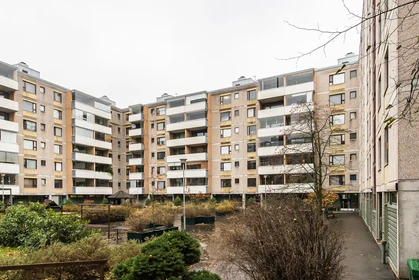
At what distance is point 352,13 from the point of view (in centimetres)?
372

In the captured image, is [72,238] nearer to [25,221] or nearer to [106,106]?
[25,221]

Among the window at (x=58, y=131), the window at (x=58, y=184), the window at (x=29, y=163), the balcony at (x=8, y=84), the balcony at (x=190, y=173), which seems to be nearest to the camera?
the balcony at (x=8, y=84)

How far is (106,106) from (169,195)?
19.4 metres

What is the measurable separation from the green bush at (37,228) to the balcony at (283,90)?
34.1 meters

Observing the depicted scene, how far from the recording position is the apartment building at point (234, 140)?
151ft

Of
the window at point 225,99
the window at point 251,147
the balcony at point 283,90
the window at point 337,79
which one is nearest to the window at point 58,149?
the window at point 225,99

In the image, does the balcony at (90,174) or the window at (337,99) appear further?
the balcony at (90,174)

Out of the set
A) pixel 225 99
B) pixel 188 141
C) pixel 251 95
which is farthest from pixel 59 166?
pixel 251 95

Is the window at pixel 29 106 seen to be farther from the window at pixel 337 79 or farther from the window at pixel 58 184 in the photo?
the window at pixel 337 79

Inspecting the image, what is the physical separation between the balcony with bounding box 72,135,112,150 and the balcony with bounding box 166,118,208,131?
1108 cm

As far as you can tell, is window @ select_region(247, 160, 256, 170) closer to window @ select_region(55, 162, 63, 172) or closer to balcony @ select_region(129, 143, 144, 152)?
balcony @ select_region(129, 143, 144, 152)

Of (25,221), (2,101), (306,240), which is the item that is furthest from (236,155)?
(306,240)

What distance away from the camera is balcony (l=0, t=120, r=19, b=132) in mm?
37406

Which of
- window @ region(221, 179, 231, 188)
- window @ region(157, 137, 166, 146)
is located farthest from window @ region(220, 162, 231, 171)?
window @ region(157, 137, 166, 146)
